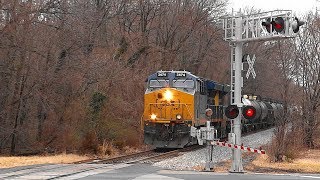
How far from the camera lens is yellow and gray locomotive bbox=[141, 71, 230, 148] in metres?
26.7

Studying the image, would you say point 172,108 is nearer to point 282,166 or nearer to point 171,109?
point 171,109

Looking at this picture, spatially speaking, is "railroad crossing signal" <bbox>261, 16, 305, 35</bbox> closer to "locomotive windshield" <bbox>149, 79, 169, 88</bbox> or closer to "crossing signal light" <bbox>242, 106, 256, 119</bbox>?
"crossing signal light" <bbox>242, 106, 256, 119</bbox>

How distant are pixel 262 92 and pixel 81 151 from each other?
4938cm

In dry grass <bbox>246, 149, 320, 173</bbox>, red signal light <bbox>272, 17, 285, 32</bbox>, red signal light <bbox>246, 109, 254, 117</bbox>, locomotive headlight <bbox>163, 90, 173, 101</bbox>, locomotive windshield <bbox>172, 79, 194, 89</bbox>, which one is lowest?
dry grass <bbox>246, 149, 320, 173</bbox>

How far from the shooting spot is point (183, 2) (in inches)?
1989

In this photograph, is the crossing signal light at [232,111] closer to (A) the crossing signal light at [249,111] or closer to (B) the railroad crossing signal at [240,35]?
(B) the railroad crossing signal at [240,35]

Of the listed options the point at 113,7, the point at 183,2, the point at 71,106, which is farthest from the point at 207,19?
the point at 71,106

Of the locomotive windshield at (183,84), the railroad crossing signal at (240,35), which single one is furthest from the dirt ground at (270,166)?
the locomotive windshield at (183,84)

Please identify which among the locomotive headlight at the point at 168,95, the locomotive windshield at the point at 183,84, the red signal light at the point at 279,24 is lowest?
the locomotive headlight at the point at 168,95

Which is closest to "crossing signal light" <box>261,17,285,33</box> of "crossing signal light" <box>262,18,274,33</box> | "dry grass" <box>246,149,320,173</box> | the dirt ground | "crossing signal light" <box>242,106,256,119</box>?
"crossing signal light" <box>262,18,274,33</box>

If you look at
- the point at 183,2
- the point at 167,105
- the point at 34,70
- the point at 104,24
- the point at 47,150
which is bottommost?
the point at 47,150

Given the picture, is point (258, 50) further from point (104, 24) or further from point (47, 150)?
point (47, 150)

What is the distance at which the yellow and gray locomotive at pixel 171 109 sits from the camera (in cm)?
2670

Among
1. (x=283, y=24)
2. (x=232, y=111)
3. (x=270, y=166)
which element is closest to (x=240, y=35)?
(x=283, y=24)
